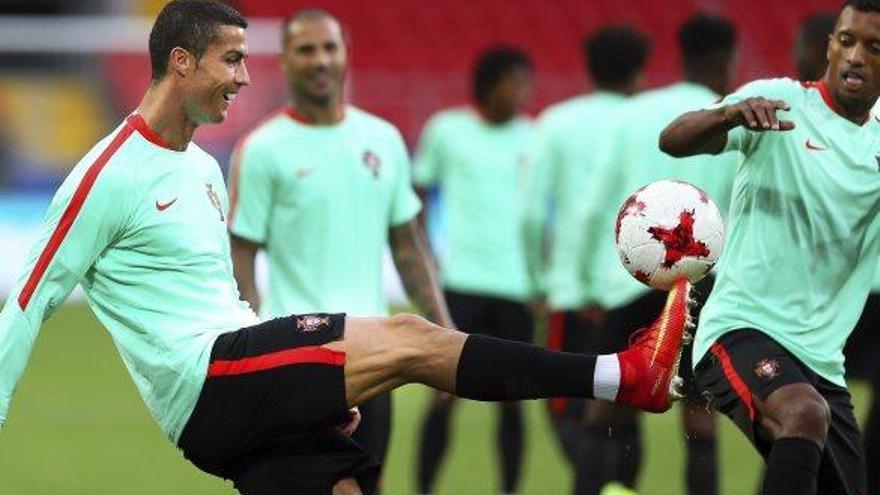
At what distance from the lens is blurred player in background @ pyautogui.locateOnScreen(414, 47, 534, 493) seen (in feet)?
38.4

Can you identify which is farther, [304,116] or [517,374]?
[304,116]

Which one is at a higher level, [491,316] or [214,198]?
[214,198]

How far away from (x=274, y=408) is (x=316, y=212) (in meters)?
2.18

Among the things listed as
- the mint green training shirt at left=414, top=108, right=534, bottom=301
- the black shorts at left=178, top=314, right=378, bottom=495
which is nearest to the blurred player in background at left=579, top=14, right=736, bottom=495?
the mint green training shirt at left=414, top=108, right=534, bottom=301

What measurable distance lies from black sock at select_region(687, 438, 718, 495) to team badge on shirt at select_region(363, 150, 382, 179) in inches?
79.2

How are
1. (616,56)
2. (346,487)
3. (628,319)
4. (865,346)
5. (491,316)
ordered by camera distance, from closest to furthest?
1. (346,487)
2. (865,346)
3. (628,319)
4. (616,56)
5. (491,316)

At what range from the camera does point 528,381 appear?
20.5 feet

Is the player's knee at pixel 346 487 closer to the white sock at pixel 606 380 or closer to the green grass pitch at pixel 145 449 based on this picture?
the white sock at pixel 606 380

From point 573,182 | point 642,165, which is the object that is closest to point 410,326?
point 642,165

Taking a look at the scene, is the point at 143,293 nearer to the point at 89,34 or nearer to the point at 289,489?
the point at 289,489

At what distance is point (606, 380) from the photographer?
622cm

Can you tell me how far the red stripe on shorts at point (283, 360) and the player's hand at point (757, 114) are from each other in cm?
163

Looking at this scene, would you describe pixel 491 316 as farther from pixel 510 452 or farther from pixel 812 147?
pixel 812 147

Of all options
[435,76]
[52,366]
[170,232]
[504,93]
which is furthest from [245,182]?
[435,76]
